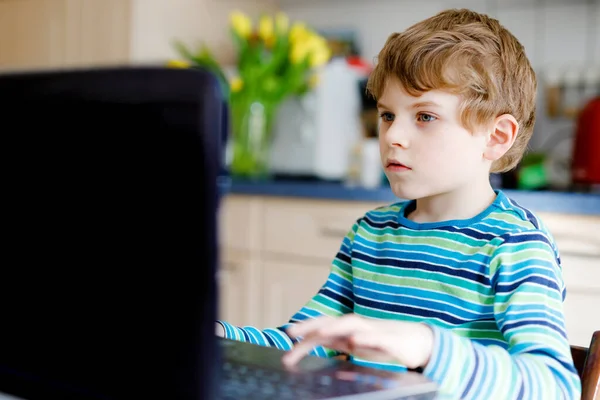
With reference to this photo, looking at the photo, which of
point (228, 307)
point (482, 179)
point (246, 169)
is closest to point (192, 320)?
point (482, 179)

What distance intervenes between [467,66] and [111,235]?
485mm

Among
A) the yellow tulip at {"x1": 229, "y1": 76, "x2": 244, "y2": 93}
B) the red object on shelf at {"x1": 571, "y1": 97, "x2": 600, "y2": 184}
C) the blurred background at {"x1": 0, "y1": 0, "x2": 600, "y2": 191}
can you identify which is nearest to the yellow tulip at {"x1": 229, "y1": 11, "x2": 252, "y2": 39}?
the yellow tulip at {"x1": 229, "y1": 76, "x2": 244, "y2": 93}

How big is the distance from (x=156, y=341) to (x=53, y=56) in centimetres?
286

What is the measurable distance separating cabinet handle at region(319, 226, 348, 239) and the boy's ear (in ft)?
4.34

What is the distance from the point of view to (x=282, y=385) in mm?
551

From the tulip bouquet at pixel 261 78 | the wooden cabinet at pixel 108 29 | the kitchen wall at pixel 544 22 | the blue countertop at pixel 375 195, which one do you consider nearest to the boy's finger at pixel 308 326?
the blue countertop at pixel 375 195

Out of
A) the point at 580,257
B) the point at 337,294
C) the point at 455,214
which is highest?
the point at 455,214

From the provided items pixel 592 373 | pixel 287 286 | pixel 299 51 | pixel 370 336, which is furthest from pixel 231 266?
pixel 370 336

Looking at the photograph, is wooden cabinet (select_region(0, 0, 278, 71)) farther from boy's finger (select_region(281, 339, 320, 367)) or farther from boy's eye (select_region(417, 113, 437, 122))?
boy's finger (select_region(281, 339, 320, 367))

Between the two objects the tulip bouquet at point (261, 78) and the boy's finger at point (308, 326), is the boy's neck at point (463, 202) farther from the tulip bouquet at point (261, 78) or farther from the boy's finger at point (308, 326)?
the tulip bouquet at point (261, 78)

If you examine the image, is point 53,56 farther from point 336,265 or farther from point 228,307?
point 336,265

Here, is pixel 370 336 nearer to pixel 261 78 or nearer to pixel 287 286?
pixel 287 286

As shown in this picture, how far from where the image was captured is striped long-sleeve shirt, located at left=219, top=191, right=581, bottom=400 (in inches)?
23.2

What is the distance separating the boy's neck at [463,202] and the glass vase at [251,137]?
5.69 ft
